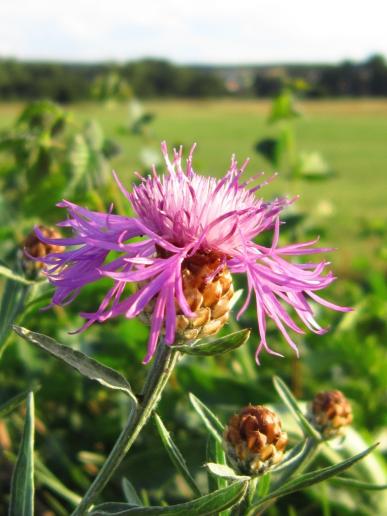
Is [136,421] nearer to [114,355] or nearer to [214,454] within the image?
[214,454]

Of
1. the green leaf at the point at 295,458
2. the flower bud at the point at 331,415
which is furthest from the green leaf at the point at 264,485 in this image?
the flower bud at the point at 331,415

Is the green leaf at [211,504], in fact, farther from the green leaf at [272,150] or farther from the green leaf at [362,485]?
the green leaf at [272,150]

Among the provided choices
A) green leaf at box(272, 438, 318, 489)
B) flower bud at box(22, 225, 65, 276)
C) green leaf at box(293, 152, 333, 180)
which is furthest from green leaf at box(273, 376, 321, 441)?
green leaf at box(293, 152, 333, 180)

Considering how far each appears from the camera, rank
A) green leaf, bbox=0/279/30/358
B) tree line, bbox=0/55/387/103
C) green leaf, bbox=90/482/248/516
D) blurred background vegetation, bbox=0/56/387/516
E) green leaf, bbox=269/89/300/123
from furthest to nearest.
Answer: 1. tree line, bbox=0/55/387/103
2. green leaf, bbox=269/89/300/123
3. blurred background vegetation, bbox=0/56/387/516
4. green leaf, bbox=0/279/30/358
5. green leaf, bbox=90/482/248/516

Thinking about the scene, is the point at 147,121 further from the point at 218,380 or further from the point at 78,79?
the point at 78,79

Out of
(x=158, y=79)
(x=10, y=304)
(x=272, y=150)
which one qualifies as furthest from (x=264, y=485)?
(x=158, y=79)

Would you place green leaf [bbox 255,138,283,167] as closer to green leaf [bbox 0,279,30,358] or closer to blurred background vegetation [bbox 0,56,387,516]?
blurred background vegetation [bbox 0,56,387,516]
